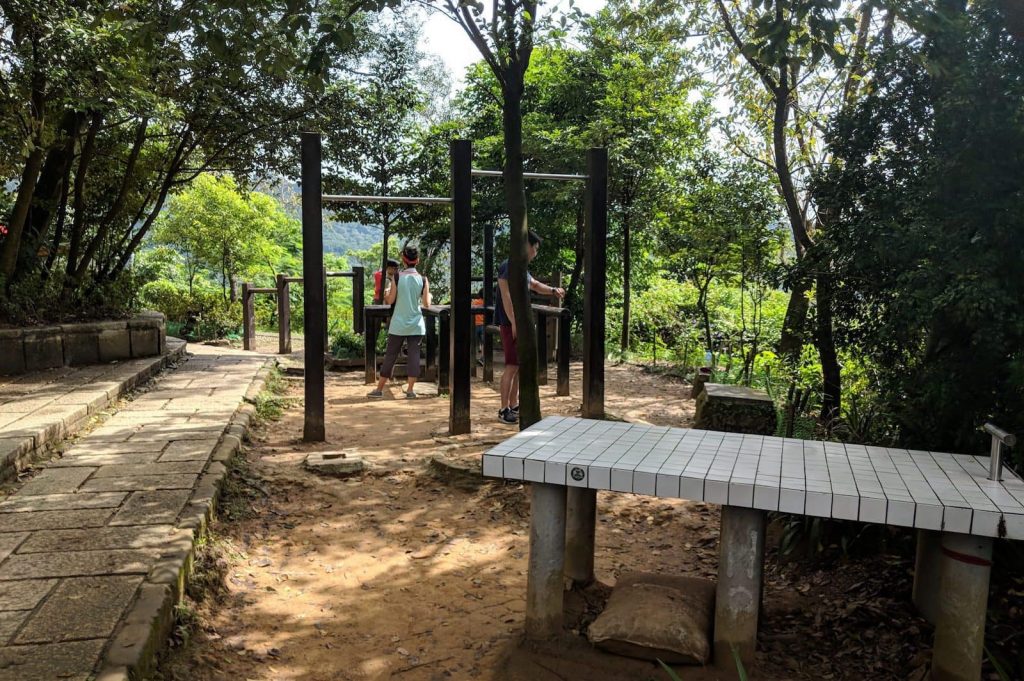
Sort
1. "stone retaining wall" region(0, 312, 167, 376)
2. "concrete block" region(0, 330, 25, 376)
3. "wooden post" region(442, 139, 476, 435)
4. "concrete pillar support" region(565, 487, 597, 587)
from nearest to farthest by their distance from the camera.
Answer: "concrete pillar support" region(565, 487, 597, 587) < "wooden post" region(442, 139, 476, 435) < "concrete block" region(0, 330, 25, 376) < "stone retaining wall" region(0, 312, 167, 376)

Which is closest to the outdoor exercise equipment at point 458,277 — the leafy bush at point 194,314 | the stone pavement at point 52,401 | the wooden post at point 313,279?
the wooden post at point 313,279

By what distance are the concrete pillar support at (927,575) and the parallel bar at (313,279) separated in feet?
14.3

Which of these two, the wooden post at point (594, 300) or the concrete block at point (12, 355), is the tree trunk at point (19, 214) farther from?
the wooden post at point (594, 300)

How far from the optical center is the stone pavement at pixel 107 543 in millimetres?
2523

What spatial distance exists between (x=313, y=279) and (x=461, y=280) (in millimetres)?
1145

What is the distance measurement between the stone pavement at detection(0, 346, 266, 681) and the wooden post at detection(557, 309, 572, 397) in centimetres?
341

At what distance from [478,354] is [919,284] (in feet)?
25.8

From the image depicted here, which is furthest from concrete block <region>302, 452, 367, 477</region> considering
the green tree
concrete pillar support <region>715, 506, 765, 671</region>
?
the green tree

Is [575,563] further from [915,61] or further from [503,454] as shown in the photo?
[915,61]

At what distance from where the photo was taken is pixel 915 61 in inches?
150

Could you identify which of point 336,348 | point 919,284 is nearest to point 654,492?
point 919,284

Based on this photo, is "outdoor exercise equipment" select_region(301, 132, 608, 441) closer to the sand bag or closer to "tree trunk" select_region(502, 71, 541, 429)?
"tree trunk" select_region(502, 71, 541, 429)

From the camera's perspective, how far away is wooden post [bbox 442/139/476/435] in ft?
20.0

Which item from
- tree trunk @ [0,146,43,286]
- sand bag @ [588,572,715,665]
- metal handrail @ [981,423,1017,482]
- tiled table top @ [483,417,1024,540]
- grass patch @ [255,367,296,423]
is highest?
tree trunk @ [0,146,43,286]
